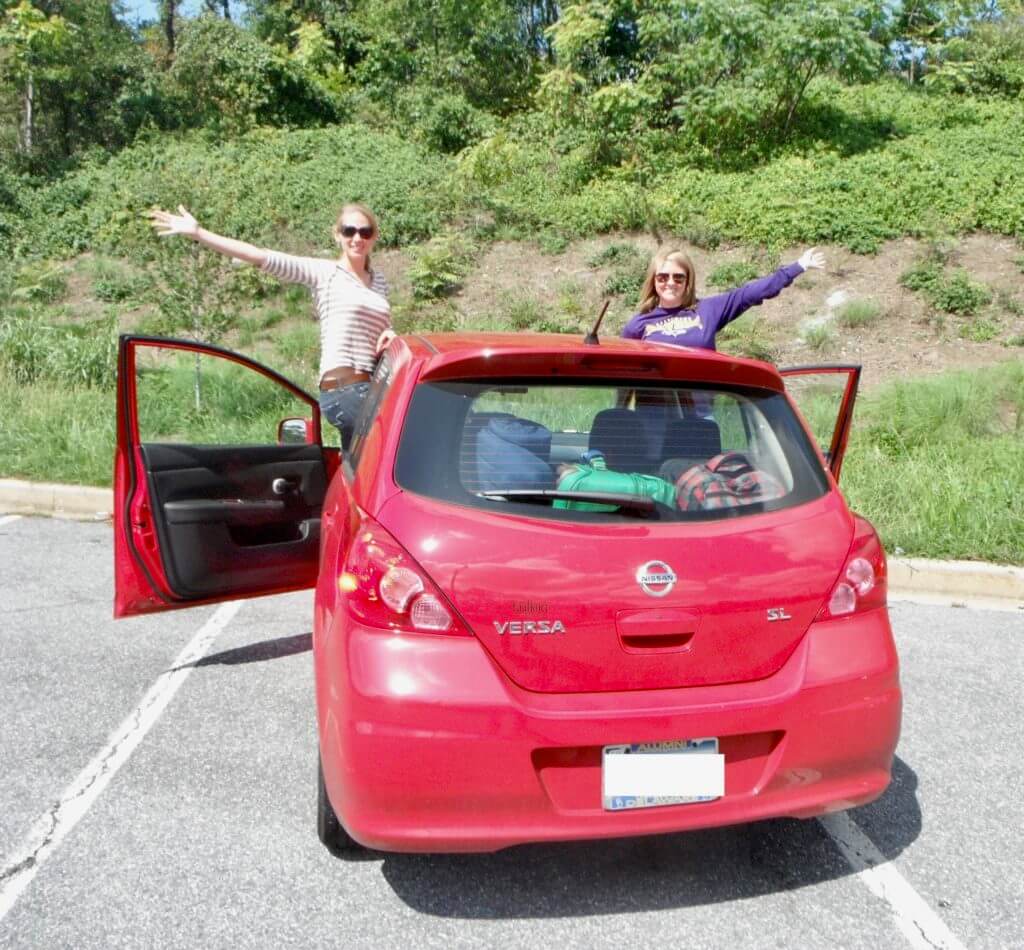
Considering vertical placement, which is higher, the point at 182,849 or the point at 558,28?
the point at 558,28

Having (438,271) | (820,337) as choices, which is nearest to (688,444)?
(820,337)

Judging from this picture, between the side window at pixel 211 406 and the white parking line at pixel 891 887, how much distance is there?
245 inches

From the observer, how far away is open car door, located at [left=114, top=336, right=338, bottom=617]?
3.77 meters

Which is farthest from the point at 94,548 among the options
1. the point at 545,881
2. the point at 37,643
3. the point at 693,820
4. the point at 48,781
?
the point at 693,820

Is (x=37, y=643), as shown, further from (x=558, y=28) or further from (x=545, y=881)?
(x=558, y=28)

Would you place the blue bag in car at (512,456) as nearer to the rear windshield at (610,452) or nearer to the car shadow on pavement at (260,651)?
the rear windshield at (610,452)

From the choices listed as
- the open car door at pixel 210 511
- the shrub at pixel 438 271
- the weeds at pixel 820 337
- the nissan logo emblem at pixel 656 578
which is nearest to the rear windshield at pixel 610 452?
the nissan logo emblem at pixel 656 578

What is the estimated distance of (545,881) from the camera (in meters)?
2.67

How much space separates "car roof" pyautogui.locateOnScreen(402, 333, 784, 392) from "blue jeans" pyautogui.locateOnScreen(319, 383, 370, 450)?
64.7 inches

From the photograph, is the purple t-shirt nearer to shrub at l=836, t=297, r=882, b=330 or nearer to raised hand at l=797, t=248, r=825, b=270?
raised hand at l=797, t=248, r=825, b=270

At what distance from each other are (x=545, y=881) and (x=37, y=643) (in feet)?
9.69

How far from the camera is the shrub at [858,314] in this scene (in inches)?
475

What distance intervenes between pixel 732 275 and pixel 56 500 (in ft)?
31.9

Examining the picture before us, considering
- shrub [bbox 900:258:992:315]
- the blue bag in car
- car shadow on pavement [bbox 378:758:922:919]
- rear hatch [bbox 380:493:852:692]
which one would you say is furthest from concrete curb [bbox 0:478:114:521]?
shrub [bbox 900:258:992:315]
